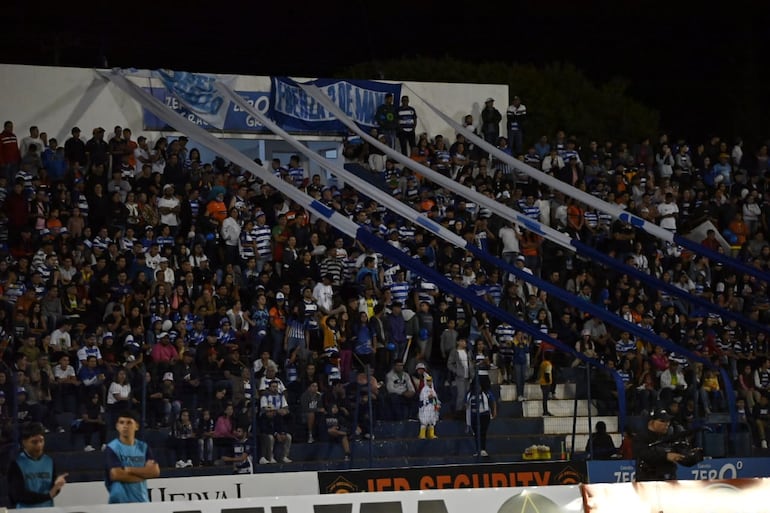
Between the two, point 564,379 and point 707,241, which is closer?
point 564,379

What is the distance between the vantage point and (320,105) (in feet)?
89.4

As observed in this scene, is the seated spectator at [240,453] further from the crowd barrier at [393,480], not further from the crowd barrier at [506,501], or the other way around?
the crowd barrier at [506,501]

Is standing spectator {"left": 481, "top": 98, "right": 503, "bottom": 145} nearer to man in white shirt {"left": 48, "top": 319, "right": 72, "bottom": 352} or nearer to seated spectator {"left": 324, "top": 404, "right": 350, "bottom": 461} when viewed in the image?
seated spectator {"left": 324, "top": 404, "right": 350, "bottom": 461}

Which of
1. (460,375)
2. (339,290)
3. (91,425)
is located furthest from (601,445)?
(91,425)

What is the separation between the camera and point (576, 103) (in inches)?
1989

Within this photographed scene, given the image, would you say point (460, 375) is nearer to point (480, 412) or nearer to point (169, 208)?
point (480, 412)

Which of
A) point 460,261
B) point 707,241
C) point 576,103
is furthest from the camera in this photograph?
point 576,103

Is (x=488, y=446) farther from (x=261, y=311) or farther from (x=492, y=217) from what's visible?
(x=492, y=217)

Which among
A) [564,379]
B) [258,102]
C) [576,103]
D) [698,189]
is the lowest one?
[564,379]

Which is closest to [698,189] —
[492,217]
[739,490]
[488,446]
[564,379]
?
[492,217]

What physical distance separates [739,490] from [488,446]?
757 cm

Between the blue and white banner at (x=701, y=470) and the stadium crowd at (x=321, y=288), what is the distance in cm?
144

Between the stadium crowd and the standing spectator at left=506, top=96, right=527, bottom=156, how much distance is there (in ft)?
0.25

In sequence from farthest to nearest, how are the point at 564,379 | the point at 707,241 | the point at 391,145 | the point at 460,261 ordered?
the point at 391,145, the point at 707,241, the point at 460,261, the point at 564,379
